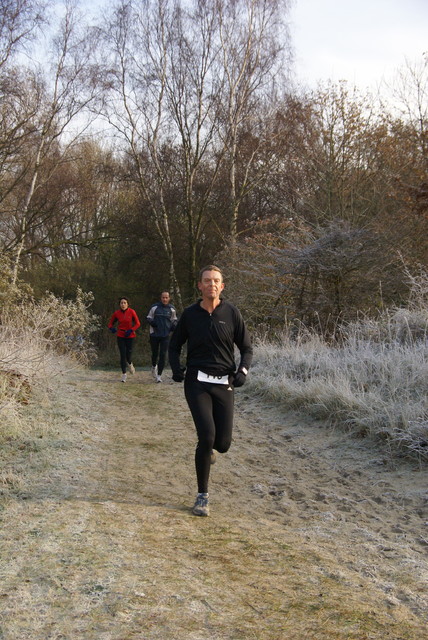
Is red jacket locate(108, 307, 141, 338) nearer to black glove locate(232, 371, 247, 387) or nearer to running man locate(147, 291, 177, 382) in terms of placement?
running man locate(147, 291, 177, 382)

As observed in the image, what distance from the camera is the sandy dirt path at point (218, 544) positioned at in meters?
3.02

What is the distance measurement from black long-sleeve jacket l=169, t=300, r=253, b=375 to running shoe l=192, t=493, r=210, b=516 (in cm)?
101

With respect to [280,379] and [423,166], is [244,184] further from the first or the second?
[280,379]

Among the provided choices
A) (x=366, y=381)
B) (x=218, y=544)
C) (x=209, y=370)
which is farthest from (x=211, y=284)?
(x=366, y=381)

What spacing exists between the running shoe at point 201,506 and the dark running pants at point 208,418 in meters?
0.05

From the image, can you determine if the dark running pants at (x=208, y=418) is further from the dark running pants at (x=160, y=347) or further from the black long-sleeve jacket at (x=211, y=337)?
the dark running pants at (x=160, y=347)

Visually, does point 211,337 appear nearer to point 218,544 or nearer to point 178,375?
point 178,375

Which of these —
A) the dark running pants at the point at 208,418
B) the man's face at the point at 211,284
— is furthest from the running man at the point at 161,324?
the dark running pants at the point at 208,418

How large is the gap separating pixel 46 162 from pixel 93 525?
2088 cm

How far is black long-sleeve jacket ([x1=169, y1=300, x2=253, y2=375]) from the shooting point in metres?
5.07

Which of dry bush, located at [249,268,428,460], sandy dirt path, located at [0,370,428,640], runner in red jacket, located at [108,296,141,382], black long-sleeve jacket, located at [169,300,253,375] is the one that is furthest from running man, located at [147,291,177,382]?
black long-sleeve jacket, located at [169,300,253,375]

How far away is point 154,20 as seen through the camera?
72.9 feet

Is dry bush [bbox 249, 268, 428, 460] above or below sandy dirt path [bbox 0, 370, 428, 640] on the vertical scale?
above

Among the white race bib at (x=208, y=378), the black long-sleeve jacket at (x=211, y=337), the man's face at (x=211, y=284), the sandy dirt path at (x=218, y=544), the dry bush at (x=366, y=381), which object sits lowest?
the sandy dirt path at (x=218, y=544)
